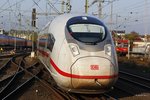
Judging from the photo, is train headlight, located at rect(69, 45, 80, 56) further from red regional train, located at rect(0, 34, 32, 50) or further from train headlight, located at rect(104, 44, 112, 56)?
red regional train, located at rect(0, 34, 32, 50)

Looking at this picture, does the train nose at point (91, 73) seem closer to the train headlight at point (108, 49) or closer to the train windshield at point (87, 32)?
the train headlight at point (108, 49)

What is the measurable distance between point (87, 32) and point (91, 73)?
1.58 metres

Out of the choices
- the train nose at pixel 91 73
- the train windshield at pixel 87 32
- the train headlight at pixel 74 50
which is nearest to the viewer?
the train nose at pixel 91 73

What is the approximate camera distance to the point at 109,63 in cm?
1077

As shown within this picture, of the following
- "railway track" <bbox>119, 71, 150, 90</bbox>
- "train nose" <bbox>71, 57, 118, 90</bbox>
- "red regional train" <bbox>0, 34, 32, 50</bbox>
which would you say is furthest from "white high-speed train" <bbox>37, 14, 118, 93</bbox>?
"red regional train" <bbox>0, 34, 32, 50</bbox>

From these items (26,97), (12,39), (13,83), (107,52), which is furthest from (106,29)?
(12,39)

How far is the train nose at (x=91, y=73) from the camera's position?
10484 millimetres

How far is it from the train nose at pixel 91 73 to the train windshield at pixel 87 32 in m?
0.80

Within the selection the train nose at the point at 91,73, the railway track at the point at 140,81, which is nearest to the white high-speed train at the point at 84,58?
the train nose at the point at 91,73

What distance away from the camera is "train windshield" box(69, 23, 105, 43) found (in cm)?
1124

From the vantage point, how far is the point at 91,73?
10.5m

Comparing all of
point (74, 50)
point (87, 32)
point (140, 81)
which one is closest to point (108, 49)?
point (87, 32)

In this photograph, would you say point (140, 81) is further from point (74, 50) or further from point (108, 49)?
point (74, 50)

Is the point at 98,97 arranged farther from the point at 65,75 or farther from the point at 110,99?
the point at 65,75
